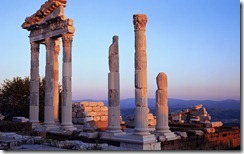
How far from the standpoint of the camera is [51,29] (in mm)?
22047

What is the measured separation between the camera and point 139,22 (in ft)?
52.4

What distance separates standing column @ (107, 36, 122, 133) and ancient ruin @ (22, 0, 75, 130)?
158 inches

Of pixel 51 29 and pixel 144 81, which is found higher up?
pixel 51 29

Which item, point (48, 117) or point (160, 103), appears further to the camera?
point (48, 117)

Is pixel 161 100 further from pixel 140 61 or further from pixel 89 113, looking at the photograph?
pixel 89 113

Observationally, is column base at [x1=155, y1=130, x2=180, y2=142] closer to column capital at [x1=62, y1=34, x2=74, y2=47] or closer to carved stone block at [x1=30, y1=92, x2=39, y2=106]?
column capital at [x1=62, y1=34, x2=74, y2=47]

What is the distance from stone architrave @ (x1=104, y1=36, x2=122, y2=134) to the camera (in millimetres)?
17000

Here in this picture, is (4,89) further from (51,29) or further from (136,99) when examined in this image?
(136,99)

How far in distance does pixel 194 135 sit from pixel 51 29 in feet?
35.4

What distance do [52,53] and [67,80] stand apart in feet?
7.95

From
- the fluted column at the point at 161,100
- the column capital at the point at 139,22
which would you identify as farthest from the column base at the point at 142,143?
the column capital at the point at 139,22

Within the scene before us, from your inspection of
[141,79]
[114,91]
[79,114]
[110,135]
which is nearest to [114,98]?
[114,91]

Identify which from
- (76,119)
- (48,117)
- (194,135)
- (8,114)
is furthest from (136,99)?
(8,114)

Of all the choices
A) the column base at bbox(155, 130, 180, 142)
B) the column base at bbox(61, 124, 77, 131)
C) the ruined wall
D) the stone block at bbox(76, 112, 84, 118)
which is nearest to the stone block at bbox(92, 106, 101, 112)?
the stone block at bbox(76, 112, 84, 118)
